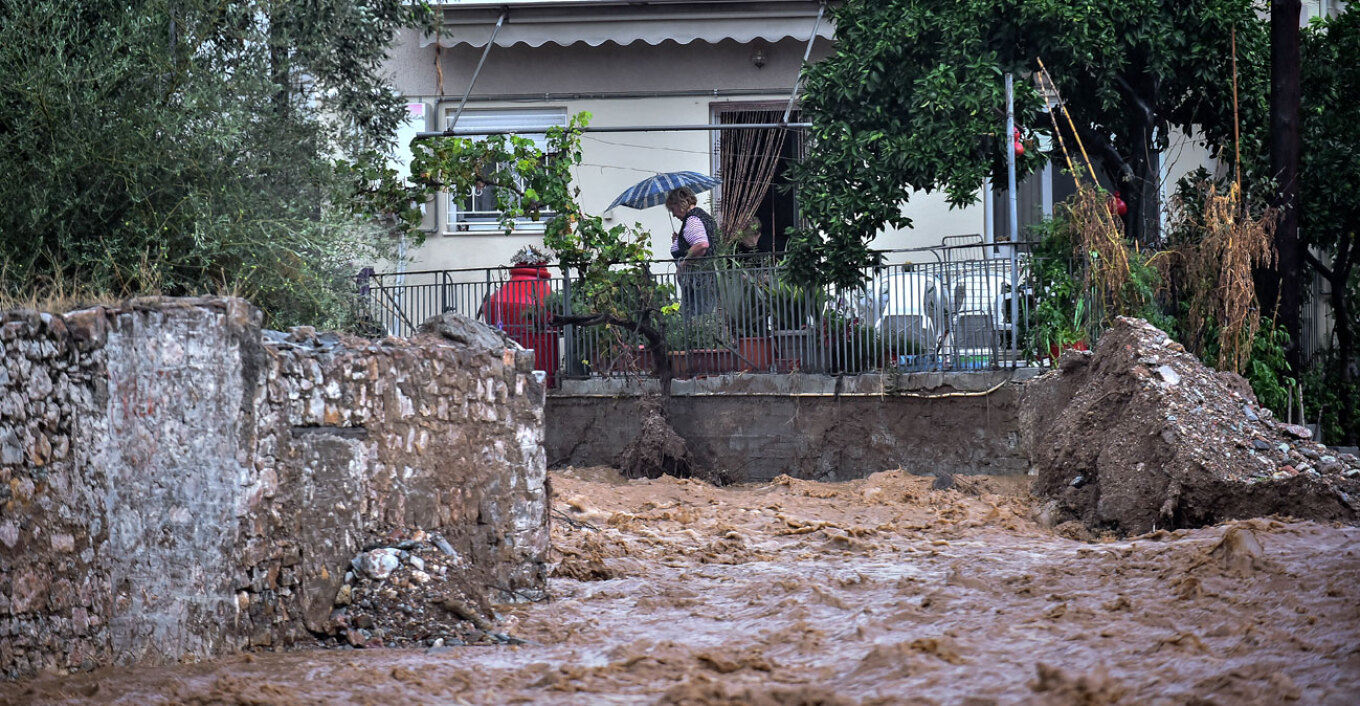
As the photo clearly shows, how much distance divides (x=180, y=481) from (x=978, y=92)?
27.5 feet

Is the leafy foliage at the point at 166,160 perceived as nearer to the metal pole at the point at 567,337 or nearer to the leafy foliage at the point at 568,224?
the leafy foliage at the point at 568,224

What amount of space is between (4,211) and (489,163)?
20.7 feet

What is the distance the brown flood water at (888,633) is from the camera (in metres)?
4.27

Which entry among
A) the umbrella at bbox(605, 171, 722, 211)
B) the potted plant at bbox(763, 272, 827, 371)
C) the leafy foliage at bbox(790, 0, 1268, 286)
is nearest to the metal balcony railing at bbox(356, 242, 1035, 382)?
the potted plant at bbox(763, 272, 827, 371)

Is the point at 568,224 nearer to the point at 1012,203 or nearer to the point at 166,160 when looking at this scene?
the point at 1012,203

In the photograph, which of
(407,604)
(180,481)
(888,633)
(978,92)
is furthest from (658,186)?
(180,481)

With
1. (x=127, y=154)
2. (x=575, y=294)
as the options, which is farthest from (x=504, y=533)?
(x=575, y=294)

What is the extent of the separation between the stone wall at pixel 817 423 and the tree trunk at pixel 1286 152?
2.33m

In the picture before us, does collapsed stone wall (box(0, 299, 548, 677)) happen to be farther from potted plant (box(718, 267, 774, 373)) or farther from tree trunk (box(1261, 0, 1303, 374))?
tree trunk (box(1261, 0, 1303, 374))

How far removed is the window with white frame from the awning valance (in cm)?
105

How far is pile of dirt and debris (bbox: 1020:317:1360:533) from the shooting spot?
27.1 feet

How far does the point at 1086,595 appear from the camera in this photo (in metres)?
6.03

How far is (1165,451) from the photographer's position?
855 cm

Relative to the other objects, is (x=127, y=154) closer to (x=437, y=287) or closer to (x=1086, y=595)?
(x=437, y=287)
